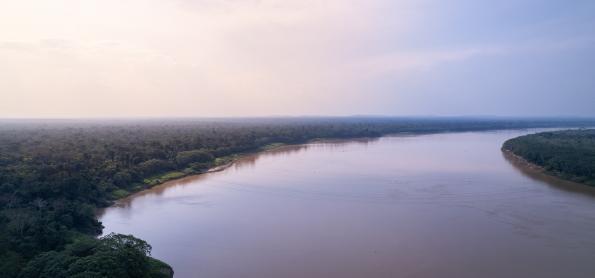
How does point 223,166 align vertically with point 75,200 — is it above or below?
below

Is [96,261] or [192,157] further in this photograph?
[192,157]

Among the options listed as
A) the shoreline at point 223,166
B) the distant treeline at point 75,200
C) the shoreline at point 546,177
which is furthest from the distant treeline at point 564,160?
the distant treeline at point 75,200

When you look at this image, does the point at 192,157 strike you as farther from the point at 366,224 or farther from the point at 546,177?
the point at 546,177

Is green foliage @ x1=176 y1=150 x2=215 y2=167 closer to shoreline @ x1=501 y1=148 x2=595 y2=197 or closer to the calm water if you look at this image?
the calm water

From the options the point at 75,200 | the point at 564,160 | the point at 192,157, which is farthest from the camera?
the point at 192,157

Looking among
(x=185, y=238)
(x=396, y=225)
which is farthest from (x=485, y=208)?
(x=185, y=238)

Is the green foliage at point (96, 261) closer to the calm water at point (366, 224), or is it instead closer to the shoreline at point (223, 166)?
the calm water at point (366, 224)

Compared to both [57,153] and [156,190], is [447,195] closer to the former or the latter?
[156,190]

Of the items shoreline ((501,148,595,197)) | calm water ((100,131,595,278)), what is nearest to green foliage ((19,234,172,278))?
calm water ((100,131,595,278))

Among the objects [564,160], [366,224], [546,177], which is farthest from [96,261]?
[564,160]
